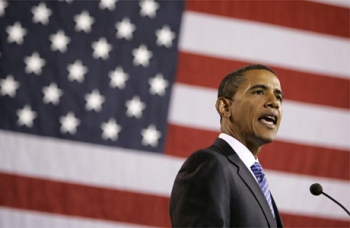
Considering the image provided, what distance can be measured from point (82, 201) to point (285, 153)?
3.54 ft

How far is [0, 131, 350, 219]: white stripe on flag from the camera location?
2.72m

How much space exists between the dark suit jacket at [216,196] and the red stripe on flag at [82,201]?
58.1 inches

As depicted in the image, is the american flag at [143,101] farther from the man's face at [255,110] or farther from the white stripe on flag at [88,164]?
the man's face at [255,110]

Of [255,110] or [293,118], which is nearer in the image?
[255,110]

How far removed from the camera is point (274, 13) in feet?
10.2

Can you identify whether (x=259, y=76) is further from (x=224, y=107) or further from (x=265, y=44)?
(x=265, y=44)

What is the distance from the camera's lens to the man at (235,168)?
1250 millimetres

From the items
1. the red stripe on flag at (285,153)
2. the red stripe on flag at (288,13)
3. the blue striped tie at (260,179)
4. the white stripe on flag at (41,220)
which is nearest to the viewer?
the blue striped tie at (260,179)

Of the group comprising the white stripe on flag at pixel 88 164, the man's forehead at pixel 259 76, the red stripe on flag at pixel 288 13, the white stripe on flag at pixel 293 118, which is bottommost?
the white stripe on flag at pixel 88 164

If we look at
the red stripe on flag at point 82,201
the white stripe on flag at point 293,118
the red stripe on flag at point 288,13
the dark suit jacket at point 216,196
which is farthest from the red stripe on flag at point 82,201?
the dark suit jacket at point 216,196

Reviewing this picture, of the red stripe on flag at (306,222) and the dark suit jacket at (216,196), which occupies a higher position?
the dark suit jacket at (216,196)

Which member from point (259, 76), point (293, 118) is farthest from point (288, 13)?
point (259, 76)

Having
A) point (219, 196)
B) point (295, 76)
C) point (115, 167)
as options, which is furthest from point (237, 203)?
point (295, 76)

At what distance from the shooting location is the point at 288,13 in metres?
3.12
